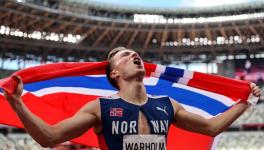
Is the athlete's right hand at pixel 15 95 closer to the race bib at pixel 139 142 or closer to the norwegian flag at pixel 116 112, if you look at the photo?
the norwegian flag at pixel 116 112

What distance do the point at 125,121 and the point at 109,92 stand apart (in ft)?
5.54

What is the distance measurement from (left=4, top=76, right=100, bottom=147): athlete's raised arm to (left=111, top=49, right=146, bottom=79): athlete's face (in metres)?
0.35

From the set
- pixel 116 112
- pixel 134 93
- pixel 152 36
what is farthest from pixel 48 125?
pixel 152 36

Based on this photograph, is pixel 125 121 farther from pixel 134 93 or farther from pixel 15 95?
pixel 15 95

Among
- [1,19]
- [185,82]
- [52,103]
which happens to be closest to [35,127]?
[52,103]

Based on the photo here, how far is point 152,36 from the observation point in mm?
46312

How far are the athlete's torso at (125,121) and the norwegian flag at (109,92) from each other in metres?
1.04

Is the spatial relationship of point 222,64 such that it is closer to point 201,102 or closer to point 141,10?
point 141,10

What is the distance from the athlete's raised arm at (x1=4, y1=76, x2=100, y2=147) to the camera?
9.11 ft

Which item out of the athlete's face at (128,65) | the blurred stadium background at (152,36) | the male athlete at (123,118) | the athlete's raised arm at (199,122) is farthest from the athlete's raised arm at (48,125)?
the blurred stadium background at (152,36)

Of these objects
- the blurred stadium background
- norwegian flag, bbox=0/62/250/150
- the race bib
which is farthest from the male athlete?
the blurred stadium background

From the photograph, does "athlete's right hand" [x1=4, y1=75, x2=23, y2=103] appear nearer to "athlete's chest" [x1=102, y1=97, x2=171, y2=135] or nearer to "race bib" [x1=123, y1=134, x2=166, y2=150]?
"athlete's chest" [x1=102, y1=97, x2=171, y2=135]

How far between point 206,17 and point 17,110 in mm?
43477

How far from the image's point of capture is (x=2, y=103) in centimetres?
457
